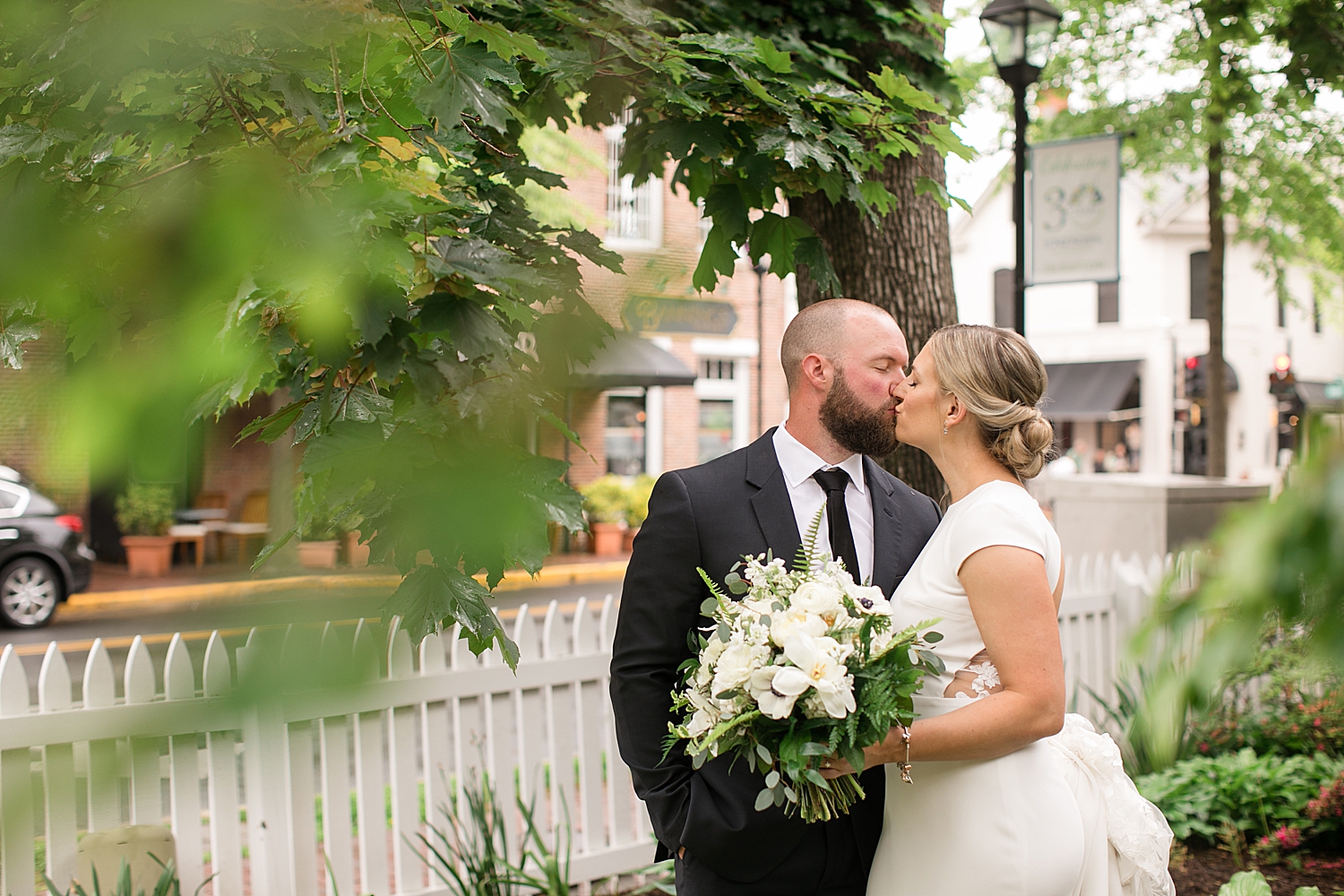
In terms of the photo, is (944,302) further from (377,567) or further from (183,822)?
(377,567)

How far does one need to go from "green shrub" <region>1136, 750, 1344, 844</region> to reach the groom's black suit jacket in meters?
2.64

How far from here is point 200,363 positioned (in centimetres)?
65

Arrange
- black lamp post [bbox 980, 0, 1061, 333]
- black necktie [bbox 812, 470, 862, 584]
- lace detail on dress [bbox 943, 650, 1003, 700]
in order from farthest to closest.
Answer: black lamp post [bbox 980, 0, 1061, 333]
black necktie [bbox 812, 470, 862, 584]
lace detail on dress [bbox 943, 650, 1003, 700]

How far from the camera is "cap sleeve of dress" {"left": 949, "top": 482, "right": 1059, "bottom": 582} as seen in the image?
6.94ft

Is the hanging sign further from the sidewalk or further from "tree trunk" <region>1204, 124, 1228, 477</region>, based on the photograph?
the sidewalk

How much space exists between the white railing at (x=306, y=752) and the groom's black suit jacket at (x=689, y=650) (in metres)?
0.63

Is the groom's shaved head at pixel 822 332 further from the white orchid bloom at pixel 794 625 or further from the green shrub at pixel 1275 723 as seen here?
the green shrub at pixel 1275 723

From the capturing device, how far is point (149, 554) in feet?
1.90

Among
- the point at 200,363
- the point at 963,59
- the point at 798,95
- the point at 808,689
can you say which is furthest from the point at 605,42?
the point at 963,59

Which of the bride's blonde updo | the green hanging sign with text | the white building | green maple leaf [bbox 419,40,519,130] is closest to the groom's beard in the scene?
the bride's blonde updo

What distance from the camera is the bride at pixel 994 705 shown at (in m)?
2.06

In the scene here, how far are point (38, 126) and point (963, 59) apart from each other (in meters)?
13.6

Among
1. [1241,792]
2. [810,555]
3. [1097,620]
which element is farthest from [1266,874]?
[810,555]

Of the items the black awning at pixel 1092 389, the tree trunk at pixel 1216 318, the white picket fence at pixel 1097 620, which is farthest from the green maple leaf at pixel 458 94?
the black awning at pixel 1092 389
